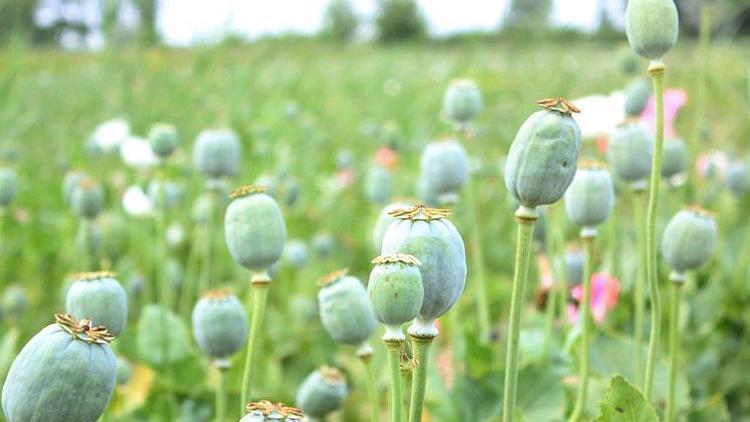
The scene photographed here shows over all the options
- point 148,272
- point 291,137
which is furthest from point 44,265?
point 291,137

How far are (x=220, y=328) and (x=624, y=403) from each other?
0.31 metres

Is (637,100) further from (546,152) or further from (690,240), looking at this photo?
(546,152)

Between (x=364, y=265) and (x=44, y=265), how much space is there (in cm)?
61

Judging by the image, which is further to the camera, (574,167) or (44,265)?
(44,265)

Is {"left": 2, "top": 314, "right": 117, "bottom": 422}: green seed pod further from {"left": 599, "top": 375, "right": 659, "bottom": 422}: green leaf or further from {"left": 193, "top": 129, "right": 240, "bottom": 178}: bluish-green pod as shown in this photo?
{"left": 193, "top": 129, "right": 240, "bottom": 178}: bluish-green pod

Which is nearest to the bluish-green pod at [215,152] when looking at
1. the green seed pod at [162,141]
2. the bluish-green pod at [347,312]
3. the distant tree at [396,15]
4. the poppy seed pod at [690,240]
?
the green seed pod at [162,141]

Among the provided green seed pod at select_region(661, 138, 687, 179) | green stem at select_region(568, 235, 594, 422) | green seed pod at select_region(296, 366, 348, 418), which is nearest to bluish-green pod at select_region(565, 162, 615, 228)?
green stem at select_region(568, 235, 594, 422)

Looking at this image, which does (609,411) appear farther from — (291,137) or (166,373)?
(291,137)

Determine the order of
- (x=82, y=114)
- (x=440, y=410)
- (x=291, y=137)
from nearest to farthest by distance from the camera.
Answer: (x=440, y=410)
(x=291, y=137)
(x=82, y=114)

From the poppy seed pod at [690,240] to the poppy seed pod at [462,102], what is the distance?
0.34 meters

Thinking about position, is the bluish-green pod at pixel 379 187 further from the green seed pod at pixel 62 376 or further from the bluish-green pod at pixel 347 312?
the green seed pod at pixel 62 376

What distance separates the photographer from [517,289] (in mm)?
472

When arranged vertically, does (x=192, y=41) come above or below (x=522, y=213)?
above

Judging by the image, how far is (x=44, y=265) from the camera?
1602 millimetres
